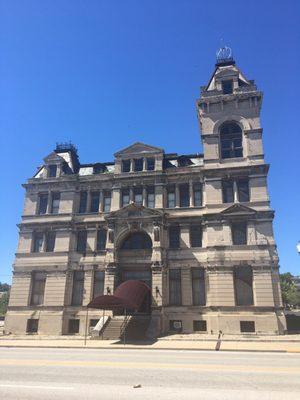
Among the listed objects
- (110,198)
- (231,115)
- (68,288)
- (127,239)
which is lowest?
(68,288)

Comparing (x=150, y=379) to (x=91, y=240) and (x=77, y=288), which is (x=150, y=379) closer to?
(x=77, y=288)

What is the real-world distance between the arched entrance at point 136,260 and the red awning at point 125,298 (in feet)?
10.9

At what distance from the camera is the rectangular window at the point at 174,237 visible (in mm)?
32656

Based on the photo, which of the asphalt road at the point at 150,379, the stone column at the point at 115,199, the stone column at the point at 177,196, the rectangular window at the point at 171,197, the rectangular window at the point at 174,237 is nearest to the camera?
the asphalt road at the point at 150,379

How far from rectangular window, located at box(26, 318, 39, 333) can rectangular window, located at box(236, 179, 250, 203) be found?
23.2 m

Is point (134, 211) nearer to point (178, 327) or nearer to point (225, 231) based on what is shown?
point (225, 231)

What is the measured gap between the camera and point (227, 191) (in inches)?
1296

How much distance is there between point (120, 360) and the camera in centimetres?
1437

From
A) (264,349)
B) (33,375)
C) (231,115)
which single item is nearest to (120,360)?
(33,375)

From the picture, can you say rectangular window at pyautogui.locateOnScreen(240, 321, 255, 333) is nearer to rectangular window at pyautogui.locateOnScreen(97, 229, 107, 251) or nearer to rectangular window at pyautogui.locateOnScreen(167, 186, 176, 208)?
rectangular window at pyautogui.locateOnScreen(167, 186, 176, 208)

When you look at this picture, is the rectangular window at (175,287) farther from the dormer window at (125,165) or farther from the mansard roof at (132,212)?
the dormer window at (125,165)

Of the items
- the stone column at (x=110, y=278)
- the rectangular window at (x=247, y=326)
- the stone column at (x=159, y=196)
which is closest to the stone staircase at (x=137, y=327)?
the stone column at (x=110, y=278)

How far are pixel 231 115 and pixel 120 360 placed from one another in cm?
2772

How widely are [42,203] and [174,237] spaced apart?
Answer: 15.5 metres
